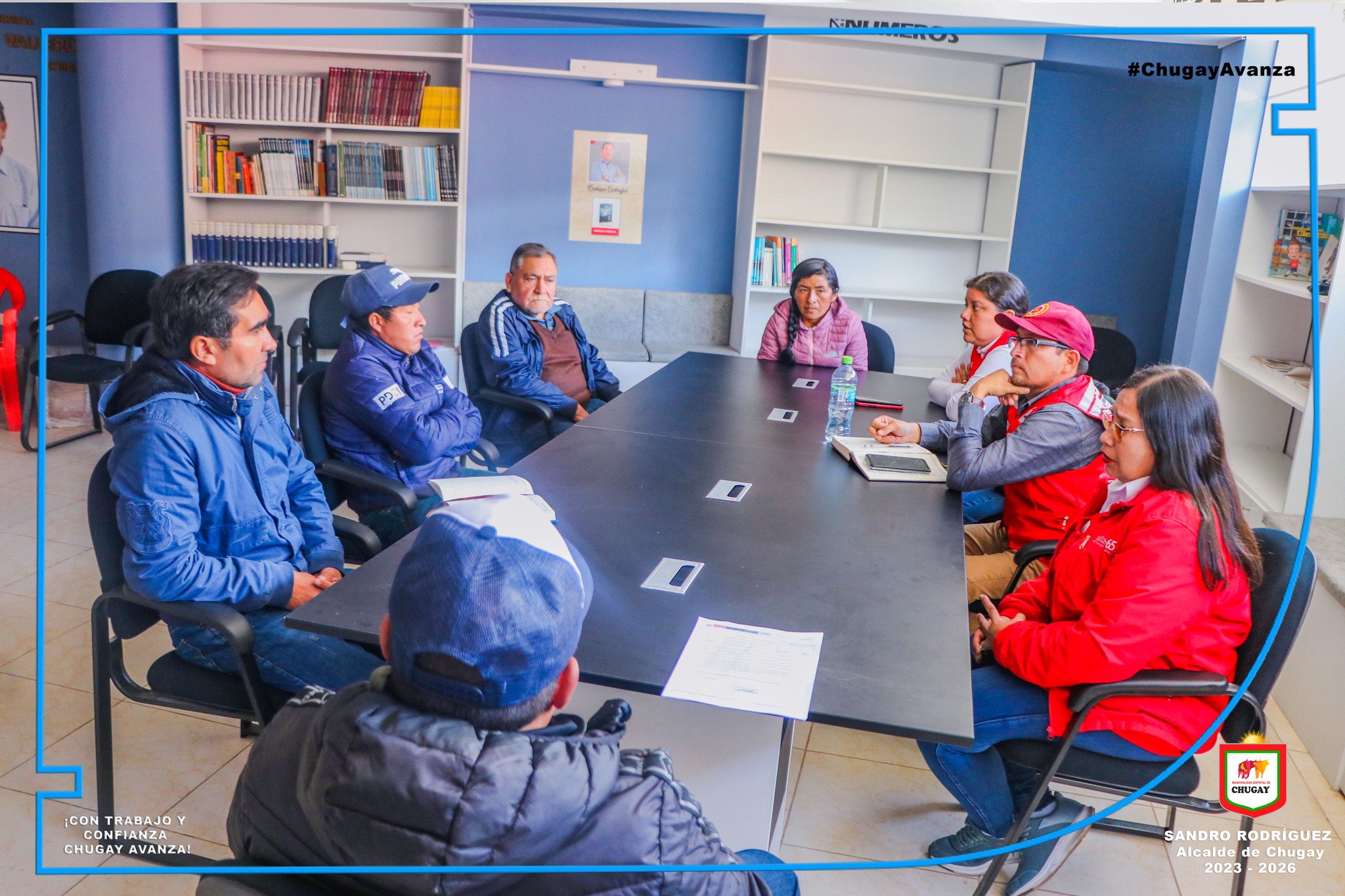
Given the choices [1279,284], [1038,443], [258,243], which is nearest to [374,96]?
[258,243]

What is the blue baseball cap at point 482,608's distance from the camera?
3.19 feet

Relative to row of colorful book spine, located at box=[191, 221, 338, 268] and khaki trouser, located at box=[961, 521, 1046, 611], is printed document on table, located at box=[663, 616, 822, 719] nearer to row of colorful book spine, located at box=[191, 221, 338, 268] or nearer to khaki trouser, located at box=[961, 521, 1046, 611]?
khaki trouser, located at box=[961, 521, 1046, 611]

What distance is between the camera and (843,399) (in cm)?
343

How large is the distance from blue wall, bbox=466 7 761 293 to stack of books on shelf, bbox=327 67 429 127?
1.16 feet

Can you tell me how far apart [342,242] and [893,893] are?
4.74 m

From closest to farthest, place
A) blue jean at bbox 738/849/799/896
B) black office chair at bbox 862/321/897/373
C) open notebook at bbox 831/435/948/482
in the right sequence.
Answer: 1. blue jean at bbox 738/849/799/896
2. open notebook at bbox 831/435/948/482
3. black office chair at bbox 862/321/897/373

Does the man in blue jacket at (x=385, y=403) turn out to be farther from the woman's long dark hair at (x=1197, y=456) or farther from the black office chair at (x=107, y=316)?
the black office chair at (x=107, y=316)

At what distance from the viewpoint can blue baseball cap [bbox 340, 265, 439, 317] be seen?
2.73 m

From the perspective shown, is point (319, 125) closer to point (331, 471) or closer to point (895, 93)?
point (895, 93)

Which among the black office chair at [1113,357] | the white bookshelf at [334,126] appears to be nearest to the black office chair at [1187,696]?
the black office chair at [1113,357]

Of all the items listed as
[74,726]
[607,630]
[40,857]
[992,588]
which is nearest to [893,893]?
[992,588]

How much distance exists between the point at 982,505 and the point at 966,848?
126cm

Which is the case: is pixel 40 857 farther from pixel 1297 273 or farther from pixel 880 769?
Answer: pixel 1297 273

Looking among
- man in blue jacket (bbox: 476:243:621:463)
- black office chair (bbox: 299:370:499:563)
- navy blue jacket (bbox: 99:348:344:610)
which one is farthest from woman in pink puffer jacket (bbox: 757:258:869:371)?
navy blue jacket (bbox: 99:348:344:610)
